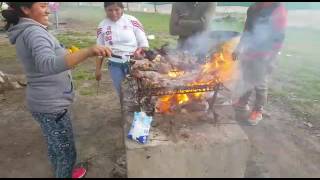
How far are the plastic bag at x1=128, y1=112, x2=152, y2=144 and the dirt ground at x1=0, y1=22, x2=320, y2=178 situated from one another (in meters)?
1.17

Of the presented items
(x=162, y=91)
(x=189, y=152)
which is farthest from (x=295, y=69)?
(x=189, y=152)

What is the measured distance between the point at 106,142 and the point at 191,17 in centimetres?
323

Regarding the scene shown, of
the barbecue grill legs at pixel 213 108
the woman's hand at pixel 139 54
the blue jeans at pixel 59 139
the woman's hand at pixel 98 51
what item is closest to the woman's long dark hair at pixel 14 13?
the woman's hand at pixel 98 51

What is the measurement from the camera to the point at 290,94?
7164mm

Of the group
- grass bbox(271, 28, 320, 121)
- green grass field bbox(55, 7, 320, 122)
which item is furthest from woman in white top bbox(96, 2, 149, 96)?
grass bbox(271, 28, 320, 121)

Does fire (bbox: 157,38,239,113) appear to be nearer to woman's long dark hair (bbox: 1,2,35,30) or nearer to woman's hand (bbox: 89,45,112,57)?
woman's hand (bbox: 89,45,112,57)

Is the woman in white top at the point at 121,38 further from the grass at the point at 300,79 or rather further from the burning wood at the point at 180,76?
the grass at the point at 300,79

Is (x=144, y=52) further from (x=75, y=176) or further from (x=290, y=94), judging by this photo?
(x=290, y=94)

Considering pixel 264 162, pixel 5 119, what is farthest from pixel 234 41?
pixel 5 119

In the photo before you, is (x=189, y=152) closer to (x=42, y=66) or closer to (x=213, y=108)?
(x=213, y=108)

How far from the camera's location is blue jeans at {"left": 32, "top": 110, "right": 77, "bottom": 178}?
3.55m

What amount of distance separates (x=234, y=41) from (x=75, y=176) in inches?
126

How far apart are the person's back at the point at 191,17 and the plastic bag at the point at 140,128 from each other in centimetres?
341

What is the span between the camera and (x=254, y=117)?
5785mm
